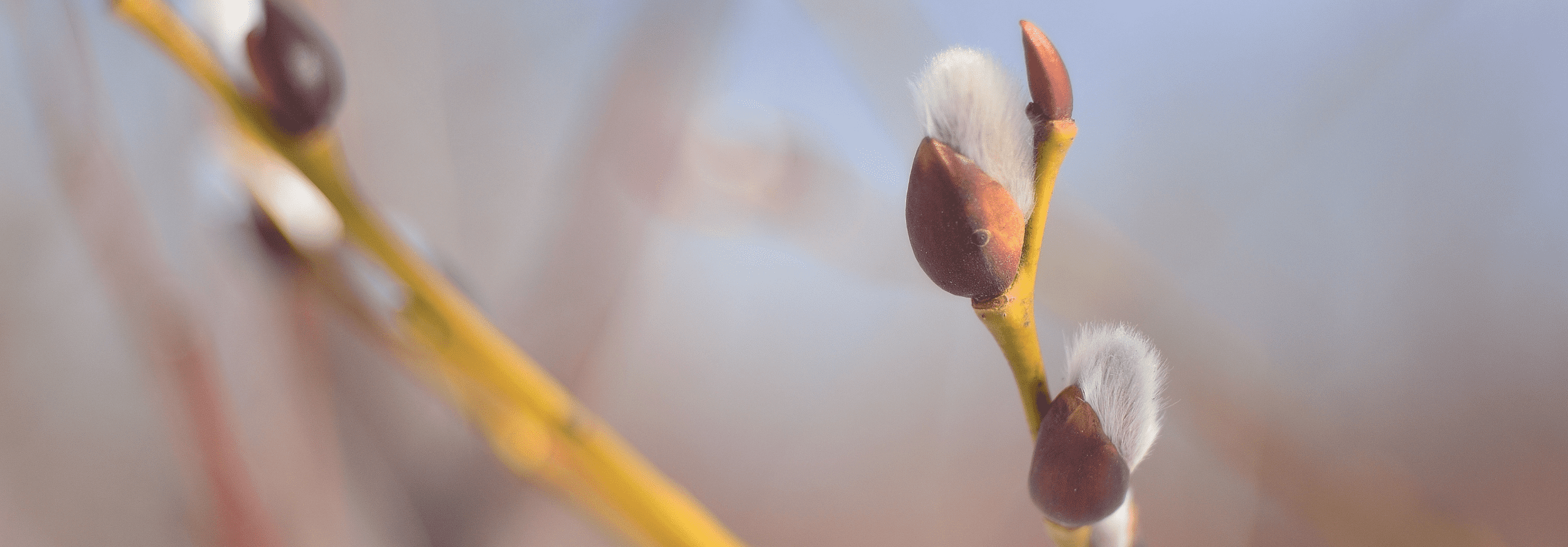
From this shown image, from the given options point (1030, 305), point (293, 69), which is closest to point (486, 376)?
point (293, 69)

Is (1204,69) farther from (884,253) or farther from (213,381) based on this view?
(213,381)

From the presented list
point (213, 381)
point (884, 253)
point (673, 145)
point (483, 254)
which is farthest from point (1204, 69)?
point (213, 381)

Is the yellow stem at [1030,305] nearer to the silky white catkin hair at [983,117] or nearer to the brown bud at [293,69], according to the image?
the silky white catkin hair at [983,117]

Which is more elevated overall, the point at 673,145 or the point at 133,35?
the point at 133,35

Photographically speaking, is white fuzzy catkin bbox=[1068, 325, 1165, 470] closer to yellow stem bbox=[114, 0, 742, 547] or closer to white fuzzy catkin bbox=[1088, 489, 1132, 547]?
white fuzzy catkin bbox=[1088, 489, 1132, 547]

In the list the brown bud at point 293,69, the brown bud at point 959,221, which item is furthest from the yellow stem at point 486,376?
the brown bud at point 959,221
